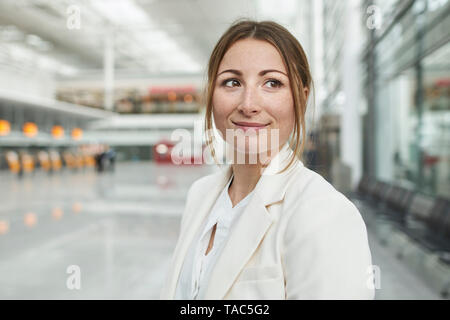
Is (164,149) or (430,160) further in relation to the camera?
(164,149)

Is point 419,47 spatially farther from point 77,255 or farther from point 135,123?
point 135,123

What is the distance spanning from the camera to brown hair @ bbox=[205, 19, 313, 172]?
102 cm

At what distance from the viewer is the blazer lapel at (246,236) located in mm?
987

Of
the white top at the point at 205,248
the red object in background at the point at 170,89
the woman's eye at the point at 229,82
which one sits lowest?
the white top at the point at 205,248

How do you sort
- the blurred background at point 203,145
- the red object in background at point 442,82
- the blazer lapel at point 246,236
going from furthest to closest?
the red object in background at point 442,82
the blurred background at point 203,145
the blazer lapel at point 246,236

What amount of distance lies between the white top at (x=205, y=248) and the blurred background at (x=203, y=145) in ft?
0.67

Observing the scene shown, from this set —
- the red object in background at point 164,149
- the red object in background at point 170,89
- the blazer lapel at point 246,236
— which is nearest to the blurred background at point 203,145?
the blazer lapel at point 246,236

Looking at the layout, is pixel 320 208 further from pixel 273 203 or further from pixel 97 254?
pixel 97 254

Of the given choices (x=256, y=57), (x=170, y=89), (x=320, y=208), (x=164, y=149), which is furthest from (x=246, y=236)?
(x=170, y=89)

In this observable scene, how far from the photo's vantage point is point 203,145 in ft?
4.34

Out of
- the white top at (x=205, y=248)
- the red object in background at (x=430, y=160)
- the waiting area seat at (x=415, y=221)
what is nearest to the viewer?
the white top at (x=205, y=248)

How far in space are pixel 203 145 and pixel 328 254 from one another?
60 cm

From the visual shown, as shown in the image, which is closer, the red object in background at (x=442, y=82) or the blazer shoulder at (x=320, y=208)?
the blazer shoulder at (x=320, y=208)

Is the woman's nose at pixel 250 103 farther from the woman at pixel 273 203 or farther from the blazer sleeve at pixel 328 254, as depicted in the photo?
the blazer sleeve at pixel 328 254
